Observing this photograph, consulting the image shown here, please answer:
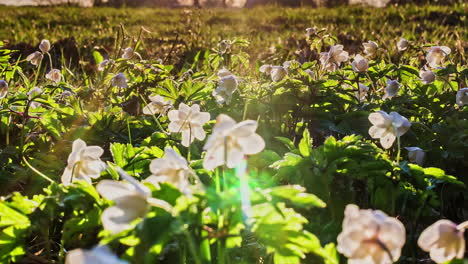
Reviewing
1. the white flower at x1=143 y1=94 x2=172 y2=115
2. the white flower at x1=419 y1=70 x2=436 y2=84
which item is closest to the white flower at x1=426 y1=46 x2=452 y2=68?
the white flower at x1=419 y1=70 x2=436 y2=84

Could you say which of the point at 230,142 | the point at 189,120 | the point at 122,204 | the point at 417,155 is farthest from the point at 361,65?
the point at 122,204

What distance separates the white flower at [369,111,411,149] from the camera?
1668 millimetres

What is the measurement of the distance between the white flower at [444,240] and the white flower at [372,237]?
5.9 inches

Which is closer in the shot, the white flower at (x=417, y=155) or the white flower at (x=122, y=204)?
the white flower at (x=122, y=204)

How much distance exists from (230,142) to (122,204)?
1.13 ft

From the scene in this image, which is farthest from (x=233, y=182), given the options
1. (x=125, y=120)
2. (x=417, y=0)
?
(x=417, y=0)

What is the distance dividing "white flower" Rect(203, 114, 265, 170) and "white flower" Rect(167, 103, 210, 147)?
49 cm

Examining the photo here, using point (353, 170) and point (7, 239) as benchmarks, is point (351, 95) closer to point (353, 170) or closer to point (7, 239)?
point (353, 170)

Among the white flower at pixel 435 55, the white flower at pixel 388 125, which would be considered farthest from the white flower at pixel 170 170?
the white flower at pixel 435 55

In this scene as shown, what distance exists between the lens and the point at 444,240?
1.08 m

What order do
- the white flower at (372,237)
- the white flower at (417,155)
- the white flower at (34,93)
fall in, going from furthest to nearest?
the white flower at (34,93)
the white flower at (417,155)
the white flower at (372,237)

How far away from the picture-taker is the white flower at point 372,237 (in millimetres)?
934

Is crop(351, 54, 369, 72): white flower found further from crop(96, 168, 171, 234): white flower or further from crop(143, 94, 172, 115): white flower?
crop(96, 168, 171, 234): white flower

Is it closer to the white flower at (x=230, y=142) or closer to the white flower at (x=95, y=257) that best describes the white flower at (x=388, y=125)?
the white flower at (x=230, y=142)
